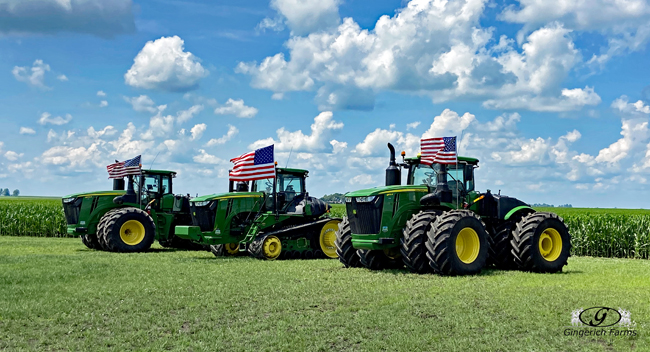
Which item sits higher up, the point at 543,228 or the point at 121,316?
the point at 543,228

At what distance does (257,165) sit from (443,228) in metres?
7.15

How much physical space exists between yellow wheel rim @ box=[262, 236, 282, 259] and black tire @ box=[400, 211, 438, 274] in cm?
544

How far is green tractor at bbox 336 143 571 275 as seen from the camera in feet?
42.2

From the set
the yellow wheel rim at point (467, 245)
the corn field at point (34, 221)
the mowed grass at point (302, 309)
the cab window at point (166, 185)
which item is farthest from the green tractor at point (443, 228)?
the corn field at point (34, 221)

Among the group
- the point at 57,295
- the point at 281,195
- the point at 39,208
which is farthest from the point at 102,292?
the point at 39,208

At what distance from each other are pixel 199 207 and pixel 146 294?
7.67m

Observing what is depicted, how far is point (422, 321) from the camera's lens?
836 cm


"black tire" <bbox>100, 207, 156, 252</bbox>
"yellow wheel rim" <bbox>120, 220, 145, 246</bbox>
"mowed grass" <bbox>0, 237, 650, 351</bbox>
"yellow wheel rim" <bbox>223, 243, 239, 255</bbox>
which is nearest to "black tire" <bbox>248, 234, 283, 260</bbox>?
"yellow wheel rim" <bbox>223, 243, 239, 255</bbox>

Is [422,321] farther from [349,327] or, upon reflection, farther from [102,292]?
[102,292]

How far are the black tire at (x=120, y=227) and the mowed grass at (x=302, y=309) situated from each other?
5488mm

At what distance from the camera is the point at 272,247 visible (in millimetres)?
17578

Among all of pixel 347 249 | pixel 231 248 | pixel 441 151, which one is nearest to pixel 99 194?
pixel 231 248

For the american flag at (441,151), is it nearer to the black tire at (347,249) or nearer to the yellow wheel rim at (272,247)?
the black tire at (347,249)

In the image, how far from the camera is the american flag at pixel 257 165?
58.9 feet
